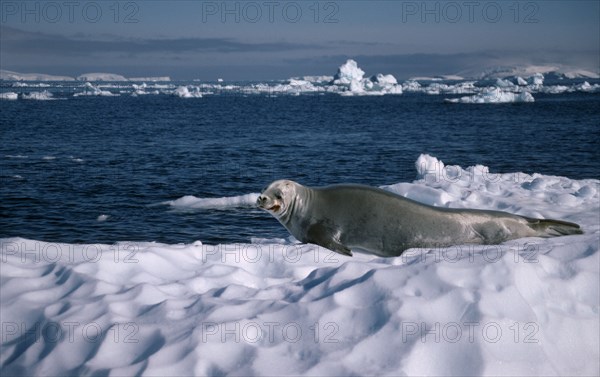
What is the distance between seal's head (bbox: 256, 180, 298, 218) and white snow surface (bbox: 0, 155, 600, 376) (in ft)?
4.26

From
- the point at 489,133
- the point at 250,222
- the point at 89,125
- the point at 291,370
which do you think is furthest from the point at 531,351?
the point at 89,125

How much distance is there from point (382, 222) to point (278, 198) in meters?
1.12

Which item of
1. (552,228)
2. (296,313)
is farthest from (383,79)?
(296,313)

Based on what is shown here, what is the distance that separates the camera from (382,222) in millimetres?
5688

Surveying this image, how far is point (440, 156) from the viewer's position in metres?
22.9

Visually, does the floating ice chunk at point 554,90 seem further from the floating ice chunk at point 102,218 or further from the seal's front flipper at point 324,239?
the seal's front flipper at point 324,239

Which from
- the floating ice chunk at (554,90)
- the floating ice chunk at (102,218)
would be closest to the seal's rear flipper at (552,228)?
the floating ice chunk at (102,218)

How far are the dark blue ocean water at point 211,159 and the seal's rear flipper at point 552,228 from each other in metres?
5.00

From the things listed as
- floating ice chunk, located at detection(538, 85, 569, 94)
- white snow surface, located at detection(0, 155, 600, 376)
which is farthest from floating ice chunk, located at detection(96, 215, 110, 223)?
floating ice chunk, located at detection(538, 85, 569, 94)

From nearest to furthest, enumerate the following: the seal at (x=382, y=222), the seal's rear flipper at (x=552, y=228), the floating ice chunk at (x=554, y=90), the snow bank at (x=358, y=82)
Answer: the seal at (x=382, y=222)
the seal's rear flipper at (x=552, y=228)
the floating ice chunk at (x=554, y=90)
the snow bank at (x=358, y=82)

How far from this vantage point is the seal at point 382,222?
5.66m

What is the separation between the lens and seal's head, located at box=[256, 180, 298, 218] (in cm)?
597

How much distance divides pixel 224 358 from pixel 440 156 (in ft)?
68.1

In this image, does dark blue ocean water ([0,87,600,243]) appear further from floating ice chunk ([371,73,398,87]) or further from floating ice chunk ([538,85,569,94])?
floating ice chunk ([371,73,398,87])
